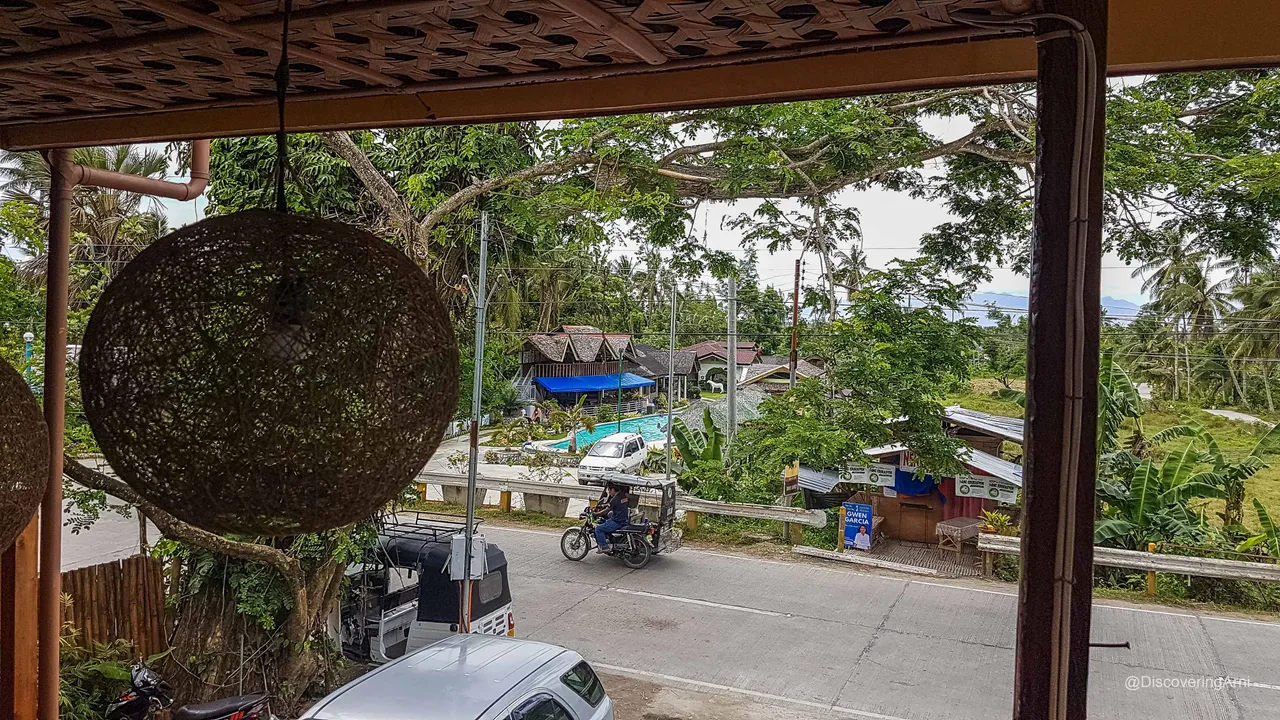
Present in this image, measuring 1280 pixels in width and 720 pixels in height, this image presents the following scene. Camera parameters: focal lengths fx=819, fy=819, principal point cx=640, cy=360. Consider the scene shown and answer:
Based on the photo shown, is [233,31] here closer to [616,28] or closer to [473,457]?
[616,28]

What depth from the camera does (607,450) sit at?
480 inches

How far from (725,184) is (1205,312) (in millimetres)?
10638

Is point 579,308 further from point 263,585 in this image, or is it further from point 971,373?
point 263,585

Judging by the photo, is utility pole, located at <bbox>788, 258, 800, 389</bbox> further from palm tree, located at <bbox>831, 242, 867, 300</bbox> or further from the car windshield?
the car windshield

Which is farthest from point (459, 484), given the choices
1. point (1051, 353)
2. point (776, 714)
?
point (1051, 353)

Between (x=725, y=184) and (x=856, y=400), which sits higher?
(x=725, y=184)

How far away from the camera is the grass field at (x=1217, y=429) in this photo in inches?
331

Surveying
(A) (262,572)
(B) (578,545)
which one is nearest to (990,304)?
(B) (578,545)

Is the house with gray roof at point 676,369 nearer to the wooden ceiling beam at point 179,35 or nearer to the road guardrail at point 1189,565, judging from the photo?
the road guardrail at point 1189,565

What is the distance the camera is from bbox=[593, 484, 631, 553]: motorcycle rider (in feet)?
26.5

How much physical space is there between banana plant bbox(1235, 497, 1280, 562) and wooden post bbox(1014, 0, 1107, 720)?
306 inches

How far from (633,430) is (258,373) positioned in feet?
57.4

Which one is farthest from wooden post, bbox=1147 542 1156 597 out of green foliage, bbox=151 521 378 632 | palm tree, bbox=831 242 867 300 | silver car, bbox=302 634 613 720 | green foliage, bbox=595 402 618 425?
green foliage, bbox=595 402 618 425

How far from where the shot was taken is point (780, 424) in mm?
8906
